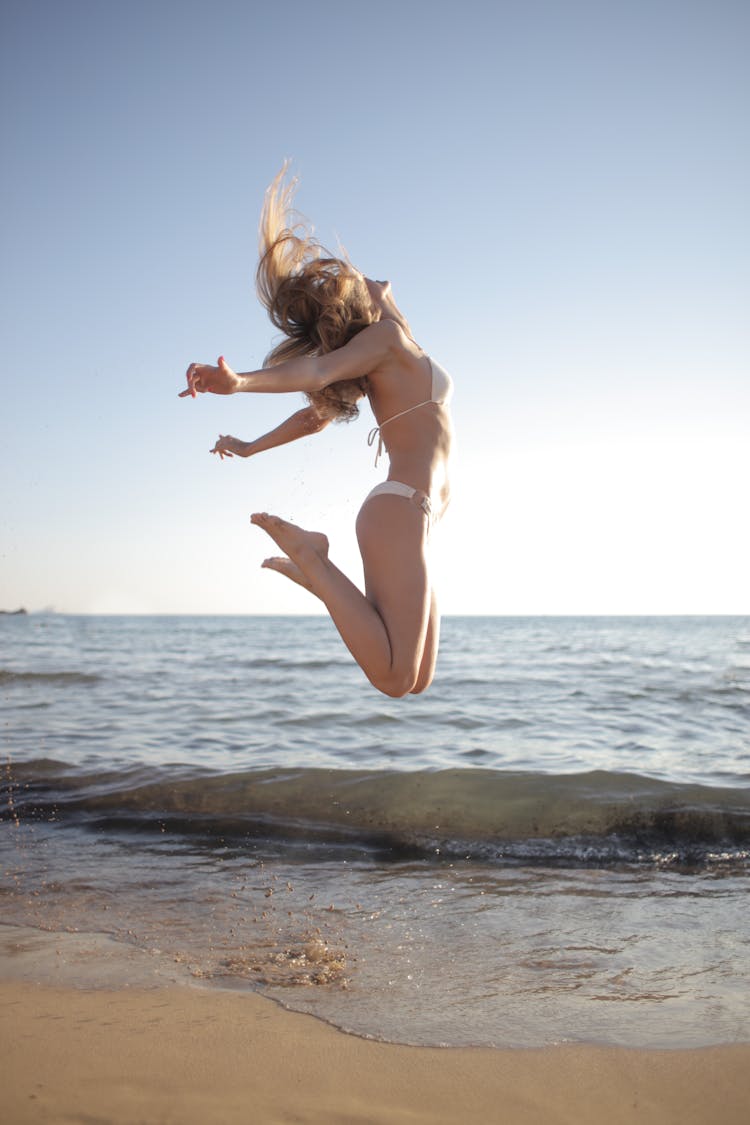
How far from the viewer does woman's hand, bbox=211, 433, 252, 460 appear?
14.0ft

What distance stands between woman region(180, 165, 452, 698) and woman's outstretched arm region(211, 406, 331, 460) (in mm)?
11

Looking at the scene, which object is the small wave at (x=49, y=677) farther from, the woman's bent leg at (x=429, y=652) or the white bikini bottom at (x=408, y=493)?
the white bikini bottom at (x=408, y=493)

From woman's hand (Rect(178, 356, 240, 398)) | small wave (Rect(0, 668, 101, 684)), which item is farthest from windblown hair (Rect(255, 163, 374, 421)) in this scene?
small wave (Rect(0, 668, 101, 684))

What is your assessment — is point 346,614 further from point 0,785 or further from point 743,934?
point 0,785

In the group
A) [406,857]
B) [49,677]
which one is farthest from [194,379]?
[49,677]

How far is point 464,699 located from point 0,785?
744cm

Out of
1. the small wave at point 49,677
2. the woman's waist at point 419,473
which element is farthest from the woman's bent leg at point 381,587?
the small wave at point 49,677

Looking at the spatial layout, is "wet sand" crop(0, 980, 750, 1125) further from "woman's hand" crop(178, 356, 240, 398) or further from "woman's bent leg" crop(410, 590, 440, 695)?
"woman's hand" crop(178, 356, 240, 398)

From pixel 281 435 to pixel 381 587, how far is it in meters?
1.07

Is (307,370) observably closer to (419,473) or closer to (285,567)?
(419,473)

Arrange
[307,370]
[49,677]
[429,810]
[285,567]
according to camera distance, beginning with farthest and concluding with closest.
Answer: [49,677] → [429,810] → [285,567] → [307,370]

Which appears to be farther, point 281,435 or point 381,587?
point 281,435

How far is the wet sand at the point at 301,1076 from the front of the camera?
262 centimetres

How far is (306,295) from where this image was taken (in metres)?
3.96
